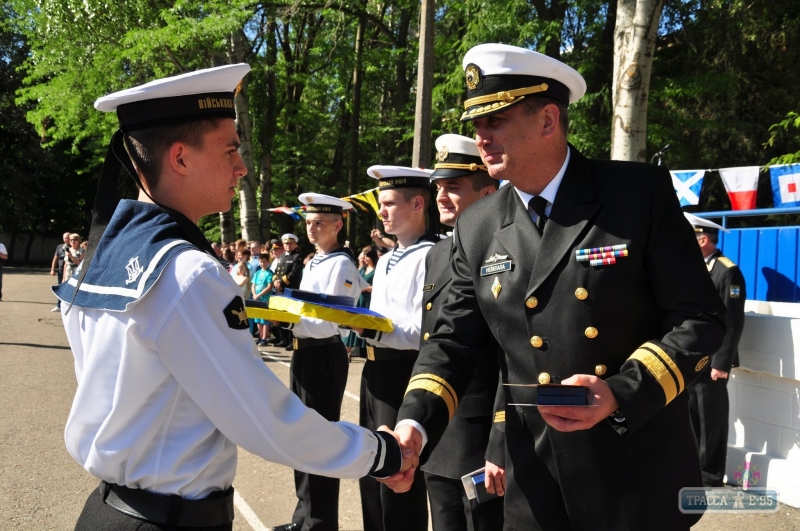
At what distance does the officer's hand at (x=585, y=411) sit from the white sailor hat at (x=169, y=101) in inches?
49.2

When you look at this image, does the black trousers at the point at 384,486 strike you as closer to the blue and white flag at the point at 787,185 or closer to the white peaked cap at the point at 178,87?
the white peaked cap at the point at 178,87

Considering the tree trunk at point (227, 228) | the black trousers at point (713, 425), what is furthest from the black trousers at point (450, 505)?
the tree trunk at point (227, 228)

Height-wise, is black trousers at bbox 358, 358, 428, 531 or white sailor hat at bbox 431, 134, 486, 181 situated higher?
white sailor hat at bbox 431, 134, 486, 181

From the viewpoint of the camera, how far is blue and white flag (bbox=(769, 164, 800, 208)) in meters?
8.09

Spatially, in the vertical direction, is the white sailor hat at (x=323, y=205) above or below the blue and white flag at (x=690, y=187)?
below

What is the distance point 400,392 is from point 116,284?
8.80 feet

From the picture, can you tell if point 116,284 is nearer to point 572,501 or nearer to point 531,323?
point 531,323

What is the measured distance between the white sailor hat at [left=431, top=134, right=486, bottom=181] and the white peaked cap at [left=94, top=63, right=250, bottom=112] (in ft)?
6.91

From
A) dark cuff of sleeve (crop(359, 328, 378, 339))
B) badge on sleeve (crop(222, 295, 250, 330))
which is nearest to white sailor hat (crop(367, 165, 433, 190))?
dark cuff of sleeve (crop(359, 328, 378, 339))

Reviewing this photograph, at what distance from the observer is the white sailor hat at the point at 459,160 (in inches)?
160

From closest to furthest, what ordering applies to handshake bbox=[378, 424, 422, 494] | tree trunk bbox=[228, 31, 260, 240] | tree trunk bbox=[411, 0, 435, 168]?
1. handshake bbox=[378, 424, 422, 494]
2. tree trunk bbox=[411, 0, 435, 168]
3. tree trunk bbox=[228, 31, 260, 240]

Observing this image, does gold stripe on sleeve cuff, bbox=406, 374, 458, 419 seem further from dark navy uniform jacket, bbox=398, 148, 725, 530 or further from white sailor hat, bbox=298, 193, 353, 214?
white sailor hat, bbox=298, 193, 353, 214

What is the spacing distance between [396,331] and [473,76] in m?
1.99

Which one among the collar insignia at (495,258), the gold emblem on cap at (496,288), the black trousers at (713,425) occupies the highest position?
the collar insignia at (495,258)
